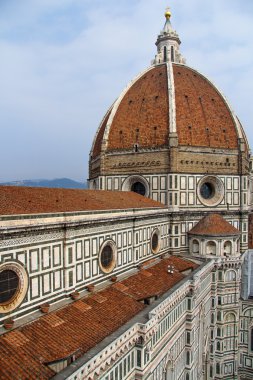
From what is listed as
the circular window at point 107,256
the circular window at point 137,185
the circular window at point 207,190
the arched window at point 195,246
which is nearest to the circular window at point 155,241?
the arched window at point 195,246

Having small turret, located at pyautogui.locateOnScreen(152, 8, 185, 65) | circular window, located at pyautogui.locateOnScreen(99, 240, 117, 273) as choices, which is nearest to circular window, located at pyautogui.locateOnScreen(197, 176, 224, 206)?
circular window, located at pyautogui.locateOnScreen(99, 240, 117, 273)

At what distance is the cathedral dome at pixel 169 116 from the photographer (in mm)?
29311

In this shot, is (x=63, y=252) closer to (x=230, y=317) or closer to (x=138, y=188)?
(x=138, y=188)

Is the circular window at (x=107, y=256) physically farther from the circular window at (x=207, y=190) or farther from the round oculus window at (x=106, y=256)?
the circular window at (x=207, y=190)

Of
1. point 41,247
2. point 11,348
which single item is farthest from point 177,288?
point 11,348

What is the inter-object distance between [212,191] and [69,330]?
2051 cm

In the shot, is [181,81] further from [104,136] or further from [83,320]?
[83,320]

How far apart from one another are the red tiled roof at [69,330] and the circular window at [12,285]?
943 millimetres

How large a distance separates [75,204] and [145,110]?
1625 cm

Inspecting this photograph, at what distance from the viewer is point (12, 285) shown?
12422 millimetres

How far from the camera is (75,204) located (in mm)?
17094

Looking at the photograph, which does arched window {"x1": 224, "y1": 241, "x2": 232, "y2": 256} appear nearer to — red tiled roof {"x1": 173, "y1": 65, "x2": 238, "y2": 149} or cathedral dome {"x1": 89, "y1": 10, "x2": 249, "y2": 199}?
cathedral dome {"x1": 89, "y1": 10, "x2": 249, "y2": 199}

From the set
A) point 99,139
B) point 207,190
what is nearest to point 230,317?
point 207,190

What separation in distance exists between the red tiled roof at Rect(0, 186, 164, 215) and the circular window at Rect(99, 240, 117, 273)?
6.52 feet
